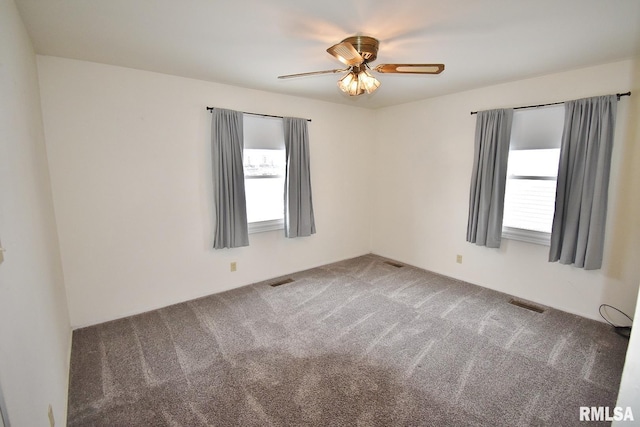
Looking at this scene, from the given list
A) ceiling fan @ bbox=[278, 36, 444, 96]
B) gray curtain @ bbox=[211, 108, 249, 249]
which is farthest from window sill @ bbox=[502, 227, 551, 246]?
gray curtain @ bbox=[211, 108, 249, 249]

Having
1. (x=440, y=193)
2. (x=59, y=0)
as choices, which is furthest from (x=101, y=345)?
(x=440, y=193)

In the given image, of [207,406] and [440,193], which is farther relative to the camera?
[440,193]

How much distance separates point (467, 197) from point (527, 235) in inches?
31.8

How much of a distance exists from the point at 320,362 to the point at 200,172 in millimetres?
2352

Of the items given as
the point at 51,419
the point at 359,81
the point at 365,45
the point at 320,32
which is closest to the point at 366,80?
the point at 359,81

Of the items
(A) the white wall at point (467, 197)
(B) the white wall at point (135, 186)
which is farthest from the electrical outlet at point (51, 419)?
(A) the white wall at point (467, 197)

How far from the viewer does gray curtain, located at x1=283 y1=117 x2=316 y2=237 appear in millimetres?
3785

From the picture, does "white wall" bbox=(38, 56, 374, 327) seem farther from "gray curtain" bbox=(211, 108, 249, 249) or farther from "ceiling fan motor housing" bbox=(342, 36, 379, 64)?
"ceiling fan motor housing" bbox=(342, 36, 379, 64)

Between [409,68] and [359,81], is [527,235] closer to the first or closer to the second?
[409,68]

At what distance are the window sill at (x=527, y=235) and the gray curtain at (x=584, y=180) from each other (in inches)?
7.1

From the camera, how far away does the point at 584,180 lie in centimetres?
273

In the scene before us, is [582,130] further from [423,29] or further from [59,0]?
[59,0]

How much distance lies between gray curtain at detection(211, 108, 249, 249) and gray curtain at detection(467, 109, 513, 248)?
2859mm

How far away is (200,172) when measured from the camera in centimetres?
324
